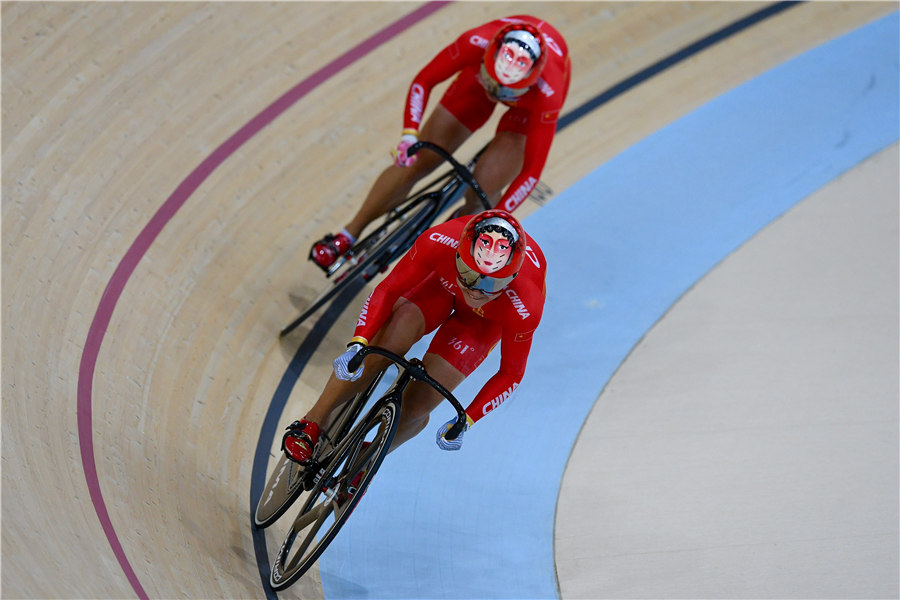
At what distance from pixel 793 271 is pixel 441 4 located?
262 centimetres

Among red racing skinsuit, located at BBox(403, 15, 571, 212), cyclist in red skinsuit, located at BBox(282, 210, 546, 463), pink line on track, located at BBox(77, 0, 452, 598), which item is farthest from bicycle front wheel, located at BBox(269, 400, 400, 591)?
red racing skinsuit, located at BBox(403, 15, 571, 212)

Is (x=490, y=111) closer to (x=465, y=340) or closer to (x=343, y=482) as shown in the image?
(x=465, y=340)

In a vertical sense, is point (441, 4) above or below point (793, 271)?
above

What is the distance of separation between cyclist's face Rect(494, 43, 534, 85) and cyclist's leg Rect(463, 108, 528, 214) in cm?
51

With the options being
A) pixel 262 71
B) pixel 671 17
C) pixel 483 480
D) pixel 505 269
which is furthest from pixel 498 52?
pixel 671 17

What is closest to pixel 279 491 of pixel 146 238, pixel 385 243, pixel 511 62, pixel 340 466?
pixel 340 466

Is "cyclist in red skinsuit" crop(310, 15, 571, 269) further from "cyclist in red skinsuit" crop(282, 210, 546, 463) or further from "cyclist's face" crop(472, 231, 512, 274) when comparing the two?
"cyclist's face" crop(472, 231, 512, 274)

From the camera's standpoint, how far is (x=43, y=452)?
3006 millimetres

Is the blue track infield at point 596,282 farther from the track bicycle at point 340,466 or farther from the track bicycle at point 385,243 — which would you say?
the track bicycle at point 385,243

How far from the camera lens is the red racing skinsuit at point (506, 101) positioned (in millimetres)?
3643

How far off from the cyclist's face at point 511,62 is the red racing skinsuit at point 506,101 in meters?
0.18

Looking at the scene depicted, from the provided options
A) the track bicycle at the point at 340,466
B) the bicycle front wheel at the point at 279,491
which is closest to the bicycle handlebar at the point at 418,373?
the track bicycle at the point at 340,466

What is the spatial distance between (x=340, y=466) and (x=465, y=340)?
2.04ft

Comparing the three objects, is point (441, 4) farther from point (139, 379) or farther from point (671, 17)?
point (139, 379)
